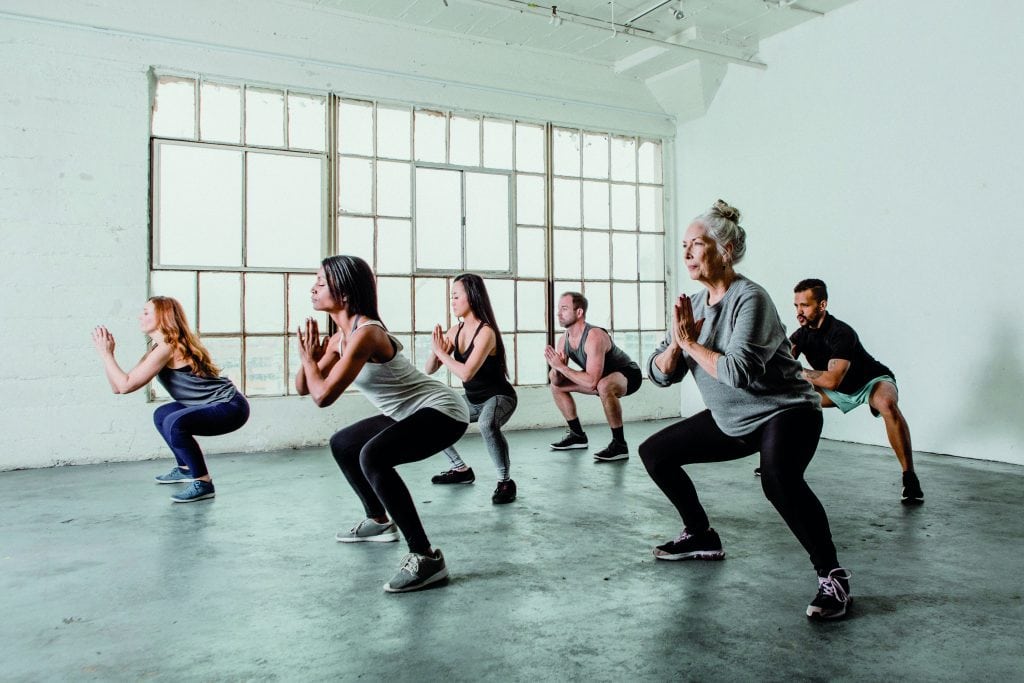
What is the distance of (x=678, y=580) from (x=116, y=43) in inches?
213

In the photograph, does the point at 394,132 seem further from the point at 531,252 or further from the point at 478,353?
the point at 478,353

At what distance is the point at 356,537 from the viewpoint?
3309 mm

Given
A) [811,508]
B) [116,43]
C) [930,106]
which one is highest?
[116,43]

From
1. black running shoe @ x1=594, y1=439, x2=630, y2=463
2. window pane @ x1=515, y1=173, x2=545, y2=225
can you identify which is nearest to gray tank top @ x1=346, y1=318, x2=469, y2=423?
black running shoe @ x1=594, y1=439, x2=630, y2=463

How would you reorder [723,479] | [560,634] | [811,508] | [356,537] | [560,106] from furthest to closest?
[560,106], [723,479], [356,537], [811,508], [560,634]

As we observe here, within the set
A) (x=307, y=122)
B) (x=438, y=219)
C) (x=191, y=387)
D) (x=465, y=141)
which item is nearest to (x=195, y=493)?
(x=191, y=387)

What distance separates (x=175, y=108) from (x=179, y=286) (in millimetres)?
1341

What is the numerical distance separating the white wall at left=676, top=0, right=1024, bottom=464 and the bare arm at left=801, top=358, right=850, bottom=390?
1.89 m

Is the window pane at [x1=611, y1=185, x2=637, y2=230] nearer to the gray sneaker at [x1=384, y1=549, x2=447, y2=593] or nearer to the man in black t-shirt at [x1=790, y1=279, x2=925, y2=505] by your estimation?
the man in black t-shirt at [x1=790, y1=279, x2=925, y2=505]

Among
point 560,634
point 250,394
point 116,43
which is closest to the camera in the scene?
point 560,634

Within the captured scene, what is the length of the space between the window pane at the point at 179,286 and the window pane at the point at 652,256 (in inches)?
172

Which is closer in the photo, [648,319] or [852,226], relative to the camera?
[852,226]

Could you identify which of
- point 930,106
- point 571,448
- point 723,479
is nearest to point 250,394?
point 571,448

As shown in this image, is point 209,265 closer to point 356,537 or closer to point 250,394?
point 250,394
